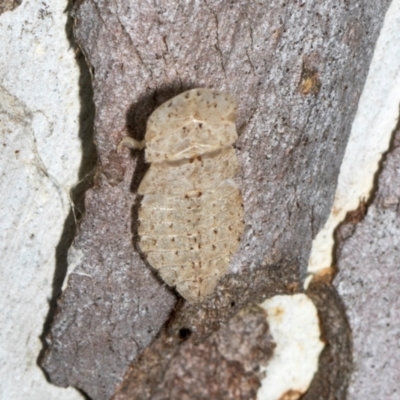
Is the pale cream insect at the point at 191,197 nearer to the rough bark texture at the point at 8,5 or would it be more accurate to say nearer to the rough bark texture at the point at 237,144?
the rough bark texture at the point at 237,144

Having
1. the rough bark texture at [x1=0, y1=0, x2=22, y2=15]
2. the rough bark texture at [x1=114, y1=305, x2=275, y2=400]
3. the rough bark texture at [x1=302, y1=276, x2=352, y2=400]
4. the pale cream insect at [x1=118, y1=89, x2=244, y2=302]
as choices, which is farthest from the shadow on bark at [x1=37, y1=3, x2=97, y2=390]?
the rough bark texture at [x1=302, y1=276, x2=352, y2=400]

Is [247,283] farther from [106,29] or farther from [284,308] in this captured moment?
[106,29]

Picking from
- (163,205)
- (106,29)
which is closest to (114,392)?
(163,205)

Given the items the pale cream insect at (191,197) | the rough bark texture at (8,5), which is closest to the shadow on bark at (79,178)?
the rough bark texture at (8,5)

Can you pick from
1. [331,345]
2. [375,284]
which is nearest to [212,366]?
[331,345]

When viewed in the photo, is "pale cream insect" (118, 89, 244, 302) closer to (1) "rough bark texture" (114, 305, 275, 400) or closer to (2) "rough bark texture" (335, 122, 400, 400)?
(1) "rough bark texture" (114, 305, 275, 400)
